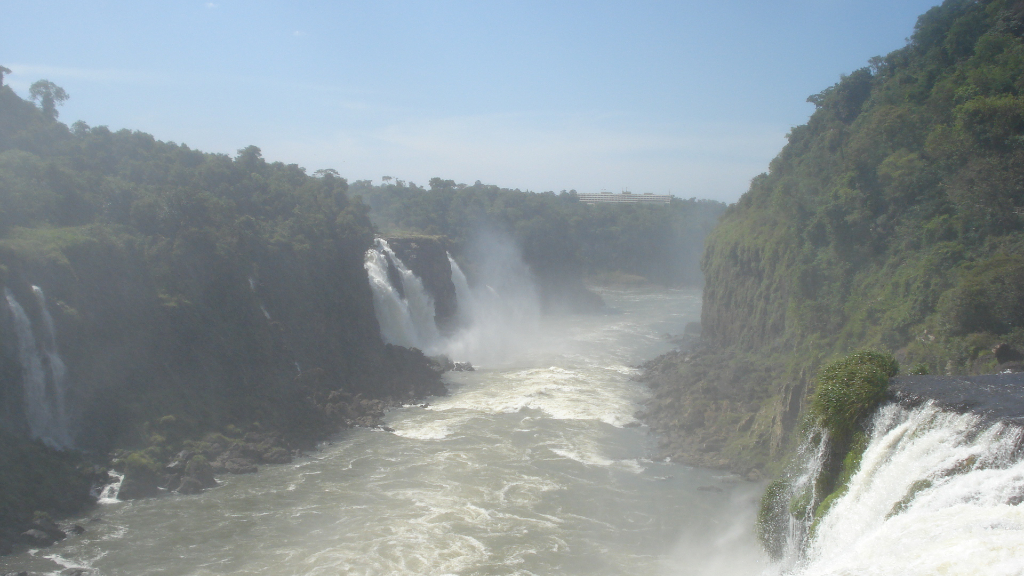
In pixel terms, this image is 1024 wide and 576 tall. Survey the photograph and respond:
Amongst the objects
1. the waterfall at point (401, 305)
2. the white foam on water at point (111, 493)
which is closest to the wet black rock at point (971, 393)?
the white foam on water at point (111, 493)

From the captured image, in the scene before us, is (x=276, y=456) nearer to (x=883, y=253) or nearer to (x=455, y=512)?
(x=455, y=512)

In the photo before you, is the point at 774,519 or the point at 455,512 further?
the point at 455,512

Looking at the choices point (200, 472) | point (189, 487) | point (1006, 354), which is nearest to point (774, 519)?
point (1006, 354)

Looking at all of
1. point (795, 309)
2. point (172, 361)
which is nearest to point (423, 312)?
point (172, 361)

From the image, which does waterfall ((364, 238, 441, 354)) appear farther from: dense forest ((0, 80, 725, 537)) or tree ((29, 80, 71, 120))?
tree ((29, 80, 71, 120))

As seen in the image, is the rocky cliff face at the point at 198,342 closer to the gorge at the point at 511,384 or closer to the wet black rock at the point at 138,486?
the gorge at the point at 511,384

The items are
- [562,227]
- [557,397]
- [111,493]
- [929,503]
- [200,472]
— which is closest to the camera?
[929,503]

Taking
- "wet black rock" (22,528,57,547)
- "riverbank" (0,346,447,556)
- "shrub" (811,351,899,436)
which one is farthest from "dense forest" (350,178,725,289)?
"shrub" (811,351,899,436)
